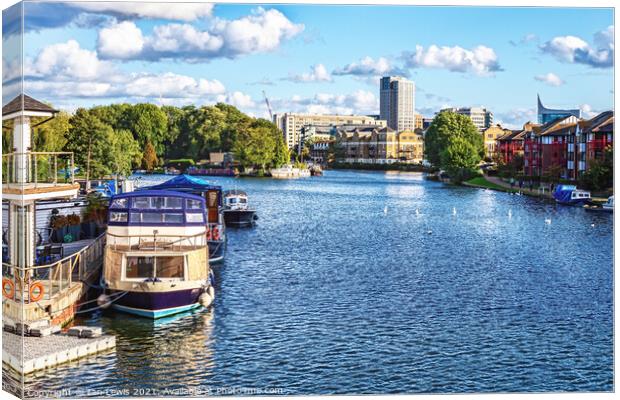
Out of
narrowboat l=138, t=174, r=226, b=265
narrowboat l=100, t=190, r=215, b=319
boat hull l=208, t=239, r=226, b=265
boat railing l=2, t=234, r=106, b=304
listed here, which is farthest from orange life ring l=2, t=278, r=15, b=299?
boat hull l=208, t=239, r=226, b=265

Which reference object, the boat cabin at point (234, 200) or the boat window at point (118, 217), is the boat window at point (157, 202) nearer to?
the boat window at point (118, 217)

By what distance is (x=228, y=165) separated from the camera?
87.1 feet

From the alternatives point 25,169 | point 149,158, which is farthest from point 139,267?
point 149,158

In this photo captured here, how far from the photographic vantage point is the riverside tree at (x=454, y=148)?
165 ft

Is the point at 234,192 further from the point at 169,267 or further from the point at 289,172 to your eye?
the point at 169,267

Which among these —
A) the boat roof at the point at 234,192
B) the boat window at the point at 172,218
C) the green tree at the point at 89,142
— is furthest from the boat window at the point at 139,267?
the boat roof at the point at 234,192

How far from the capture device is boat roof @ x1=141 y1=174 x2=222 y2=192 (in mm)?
20359

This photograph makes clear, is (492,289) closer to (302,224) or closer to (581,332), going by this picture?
(581,332)

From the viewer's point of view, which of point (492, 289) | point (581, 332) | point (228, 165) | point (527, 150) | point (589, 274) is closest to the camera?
point (581, 332)

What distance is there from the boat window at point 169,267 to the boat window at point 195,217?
4.04 ft

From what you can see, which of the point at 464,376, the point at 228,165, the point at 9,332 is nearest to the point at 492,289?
the point at 464,376

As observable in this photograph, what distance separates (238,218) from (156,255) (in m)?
12.2

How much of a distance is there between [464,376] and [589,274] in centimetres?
814

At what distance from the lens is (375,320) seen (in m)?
14.4
